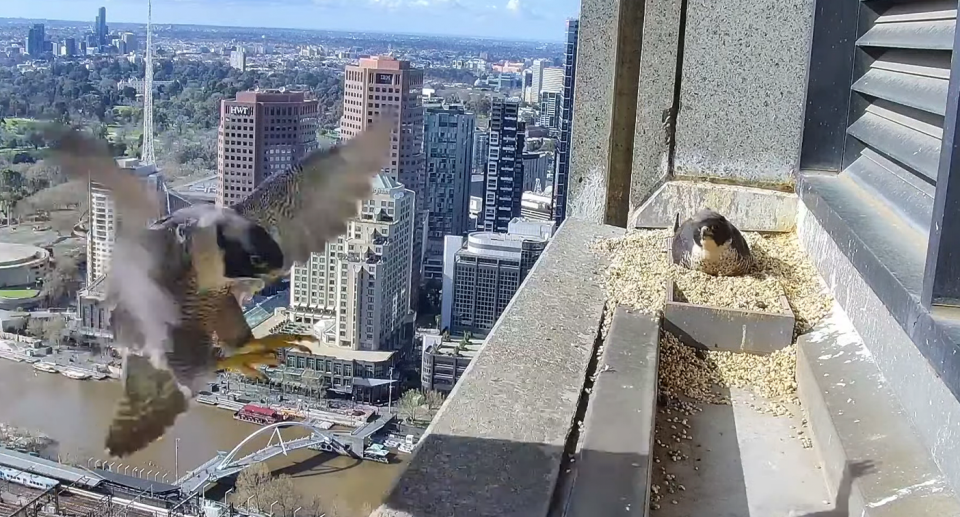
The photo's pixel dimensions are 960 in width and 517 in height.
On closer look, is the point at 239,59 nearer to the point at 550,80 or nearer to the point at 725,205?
the point at 725,205

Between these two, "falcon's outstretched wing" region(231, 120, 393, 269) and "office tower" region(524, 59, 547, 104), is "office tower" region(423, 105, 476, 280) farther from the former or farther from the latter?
"office tower" region(524, 59, 547, 104)

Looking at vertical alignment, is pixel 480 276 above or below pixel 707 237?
below

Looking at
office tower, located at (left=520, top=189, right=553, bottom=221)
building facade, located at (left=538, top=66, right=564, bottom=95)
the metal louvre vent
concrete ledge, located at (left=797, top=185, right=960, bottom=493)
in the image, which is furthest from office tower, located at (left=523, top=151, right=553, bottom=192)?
concrete ledge, located at (left=797, top=185, right=960, bottom=493)

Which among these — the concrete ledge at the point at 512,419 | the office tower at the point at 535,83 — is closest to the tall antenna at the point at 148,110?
the concrete ledge at the point at 512,419

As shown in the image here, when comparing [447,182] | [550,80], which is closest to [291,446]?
[447,182]

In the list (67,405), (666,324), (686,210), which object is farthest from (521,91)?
(67,405)

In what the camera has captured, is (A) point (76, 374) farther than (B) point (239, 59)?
No
